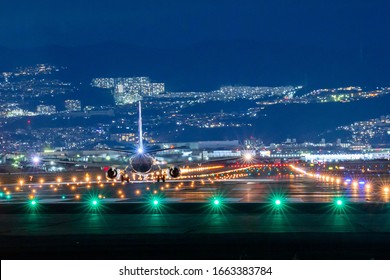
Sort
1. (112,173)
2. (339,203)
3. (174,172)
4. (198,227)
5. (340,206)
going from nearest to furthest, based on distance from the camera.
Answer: (198,227) → (340,206) → (339,203) → (112,173) → (174,172)

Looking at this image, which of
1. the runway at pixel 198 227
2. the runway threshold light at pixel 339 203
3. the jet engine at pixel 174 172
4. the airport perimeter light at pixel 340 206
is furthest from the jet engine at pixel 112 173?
the runway threshold light at pixel 339 203

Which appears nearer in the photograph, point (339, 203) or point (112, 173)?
point (339, 203)

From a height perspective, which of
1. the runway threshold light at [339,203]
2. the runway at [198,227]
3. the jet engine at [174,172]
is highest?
the jet engine at [174,172]

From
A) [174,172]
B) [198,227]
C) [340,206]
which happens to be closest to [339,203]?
[340,206]

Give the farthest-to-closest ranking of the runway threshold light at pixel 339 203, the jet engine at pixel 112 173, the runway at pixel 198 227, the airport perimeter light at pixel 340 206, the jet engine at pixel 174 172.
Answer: the jet engine at pixel 174 172 → the jet engine at pixel 112 173 → the runway threshold light at pixel 339 203 → the airport perimeter light at pixel 340 206 → the runway at pixel 198 227

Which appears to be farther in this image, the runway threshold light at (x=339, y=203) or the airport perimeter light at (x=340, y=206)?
the runway threshold light at (x=339, y=203)

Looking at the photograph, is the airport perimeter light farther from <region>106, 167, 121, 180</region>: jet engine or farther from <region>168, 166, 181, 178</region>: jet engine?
<region>106, 167, 121, 180</region>: jet engine

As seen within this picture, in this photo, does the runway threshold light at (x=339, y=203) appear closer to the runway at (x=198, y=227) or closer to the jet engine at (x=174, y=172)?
the runway at (x=198, y=227)

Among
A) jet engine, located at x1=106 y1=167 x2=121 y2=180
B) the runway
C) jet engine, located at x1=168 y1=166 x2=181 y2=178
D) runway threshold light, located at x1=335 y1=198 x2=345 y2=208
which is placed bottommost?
the runway

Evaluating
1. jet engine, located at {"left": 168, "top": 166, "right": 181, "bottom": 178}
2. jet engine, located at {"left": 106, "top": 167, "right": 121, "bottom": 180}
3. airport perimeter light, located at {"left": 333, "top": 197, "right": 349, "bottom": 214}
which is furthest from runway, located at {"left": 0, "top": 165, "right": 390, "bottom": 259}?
jet engine, located at {"left": 168, "top": 166, "right": 181, "bottom": 178}

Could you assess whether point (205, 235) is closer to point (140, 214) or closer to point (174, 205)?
point (140, 214)

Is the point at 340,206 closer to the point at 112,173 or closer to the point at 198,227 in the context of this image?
the point at 198,227
